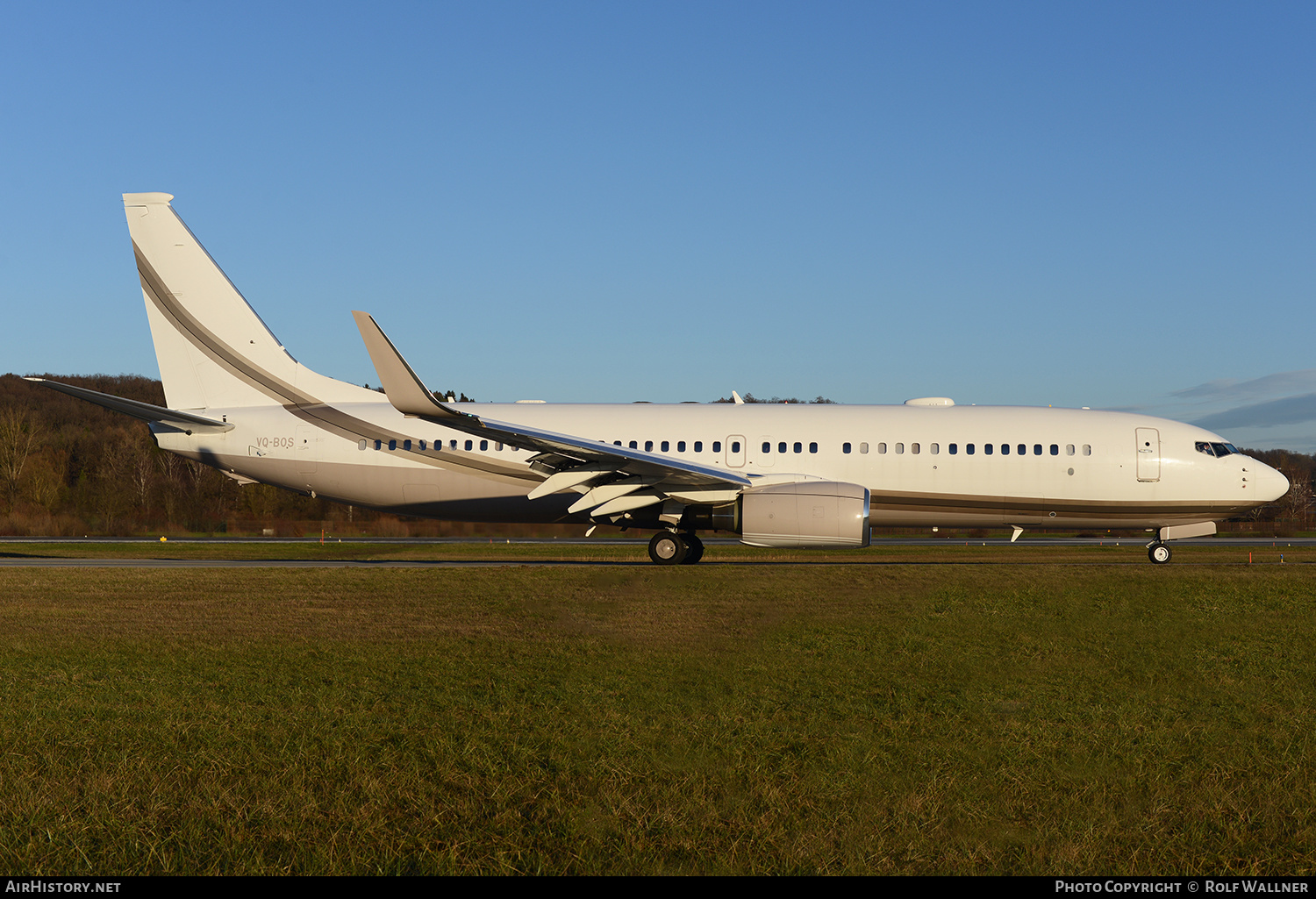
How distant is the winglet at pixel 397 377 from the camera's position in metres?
16.9

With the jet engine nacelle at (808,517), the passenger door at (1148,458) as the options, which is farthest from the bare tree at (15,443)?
the passenger door at (1148,458)

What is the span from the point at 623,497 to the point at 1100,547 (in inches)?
815

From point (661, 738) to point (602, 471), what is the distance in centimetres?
1399

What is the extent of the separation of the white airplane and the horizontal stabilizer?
0.21ft

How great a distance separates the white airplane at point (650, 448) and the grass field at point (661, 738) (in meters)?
8.72

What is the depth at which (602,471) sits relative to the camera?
20.3m

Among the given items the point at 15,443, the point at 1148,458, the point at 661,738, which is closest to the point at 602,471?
the point at 1148,458

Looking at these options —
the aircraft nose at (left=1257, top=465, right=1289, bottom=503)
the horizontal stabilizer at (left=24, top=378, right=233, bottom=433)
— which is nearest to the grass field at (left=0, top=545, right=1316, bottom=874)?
the horizontal stabilizer at (left=24, top=378, right=233, bottom=433)

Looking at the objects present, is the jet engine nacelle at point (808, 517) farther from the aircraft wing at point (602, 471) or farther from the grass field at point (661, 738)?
the grass field at point (661, 738)

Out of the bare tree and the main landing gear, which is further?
the bare tree

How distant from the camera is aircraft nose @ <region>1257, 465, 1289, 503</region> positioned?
22.3 metres

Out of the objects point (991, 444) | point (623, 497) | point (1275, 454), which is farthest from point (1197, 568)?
point (1275, 454)

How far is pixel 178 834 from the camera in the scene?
15.1 feet

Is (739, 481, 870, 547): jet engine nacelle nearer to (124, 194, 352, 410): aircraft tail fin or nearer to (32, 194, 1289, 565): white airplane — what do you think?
(32, 194, 1289, 565): white airplane
